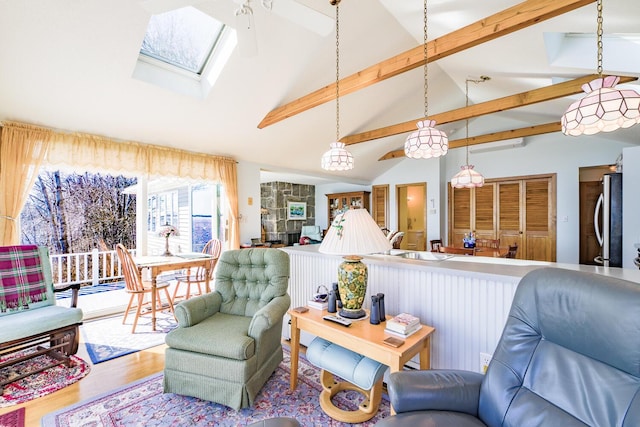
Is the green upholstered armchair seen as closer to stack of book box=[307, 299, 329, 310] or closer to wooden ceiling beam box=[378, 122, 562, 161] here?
stack of book box=[307, 299, 329, 310]

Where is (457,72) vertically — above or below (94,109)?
above

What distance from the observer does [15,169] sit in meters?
2.91

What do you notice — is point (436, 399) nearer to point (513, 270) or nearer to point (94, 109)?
point (513, 270)

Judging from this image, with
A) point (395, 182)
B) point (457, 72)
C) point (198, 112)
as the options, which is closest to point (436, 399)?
point (198, 112)

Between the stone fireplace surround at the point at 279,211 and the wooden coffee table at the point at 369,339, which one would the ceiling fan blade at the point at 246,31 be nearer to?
the wooden coffee table at the point at 369,339

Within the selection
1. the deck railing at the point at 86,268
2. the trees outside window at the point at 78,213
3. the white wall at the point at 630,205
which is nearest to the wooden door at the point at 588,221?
the white wall at the point at 630,205

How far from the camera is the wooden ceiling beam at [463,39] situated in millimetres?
1801

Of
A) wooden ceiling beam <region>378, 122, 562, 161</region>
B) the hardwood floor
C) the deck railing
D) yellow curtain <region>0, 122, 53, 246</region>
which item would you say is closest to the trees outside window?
the deck railing

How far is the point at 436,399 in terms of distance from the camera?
118cm

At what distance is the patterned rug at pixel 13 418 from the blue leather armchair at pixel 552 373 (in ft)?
7.25

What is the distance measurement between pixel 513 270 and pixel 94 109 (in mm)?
4149

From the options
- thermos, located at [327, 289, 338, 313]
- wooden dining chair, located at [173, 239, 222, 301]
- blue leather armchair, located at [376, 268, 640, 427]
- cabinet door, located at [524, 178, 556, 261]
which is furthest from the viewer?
cabinet door, located at [524, 178, 556, 261]

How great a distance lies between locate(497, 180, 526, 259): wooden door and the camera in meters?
5.83

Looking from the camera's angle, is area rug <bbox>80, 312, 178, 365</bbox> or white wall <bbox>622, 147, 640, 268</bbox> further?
white wall <bbox>622, 147, 640, 268</bbox>
